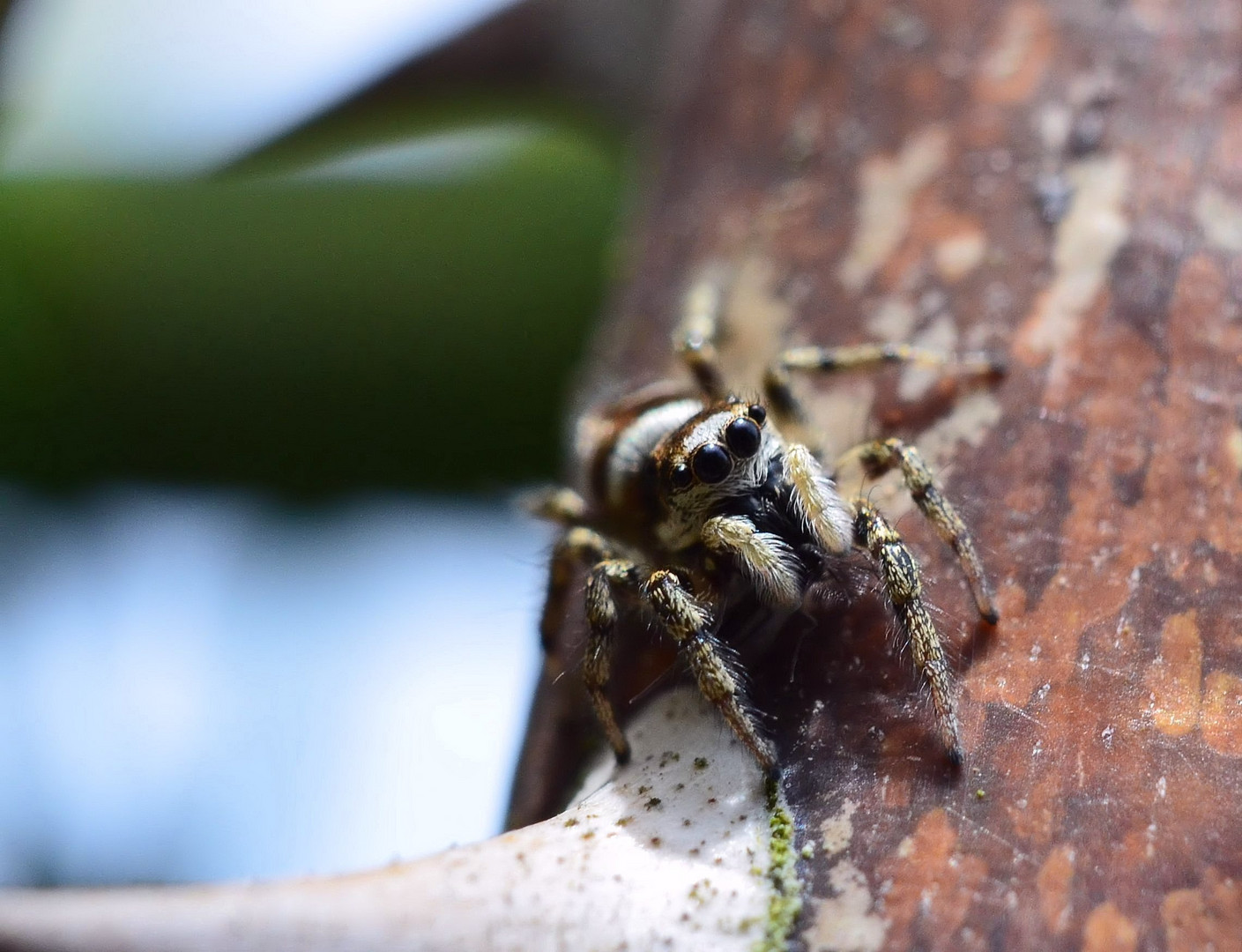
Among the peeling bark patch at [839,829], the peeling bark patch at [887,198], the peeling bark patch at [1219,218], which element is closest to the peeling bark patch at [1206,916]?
the peeling bark patch at [839,829]

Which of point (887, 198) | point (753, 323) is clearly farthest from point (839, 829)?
point (887, 198)

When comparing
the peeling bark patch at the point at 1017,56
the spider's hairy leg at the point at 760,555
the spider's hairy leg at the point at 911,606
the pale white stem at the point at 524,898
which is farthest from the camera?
the peeling bark patch at the point at 1017,56

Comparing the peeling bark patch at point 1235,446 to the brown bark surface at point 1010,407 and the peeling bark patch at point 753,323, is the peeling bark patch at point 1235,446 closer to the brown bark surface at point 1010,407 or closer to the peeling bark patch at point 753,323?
the brown bark surface at point 1010,407

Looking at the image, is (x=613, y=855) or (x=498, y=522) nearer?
(x=613, y=855)

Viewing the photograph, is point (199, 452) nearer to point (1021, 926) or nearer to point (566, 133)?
point (566, 133)

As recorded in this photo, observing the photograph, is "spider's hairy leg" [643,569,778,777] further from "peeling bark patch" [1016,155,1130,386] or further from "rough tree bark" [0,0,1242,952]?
"peeling bark patch" [1016,155,1130,386]

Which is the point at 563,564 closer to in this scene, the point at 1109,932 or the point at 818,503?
the point at 818,503

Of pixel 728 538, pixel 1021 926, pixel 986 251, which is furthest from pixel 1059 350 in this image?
pixel 1021 926
